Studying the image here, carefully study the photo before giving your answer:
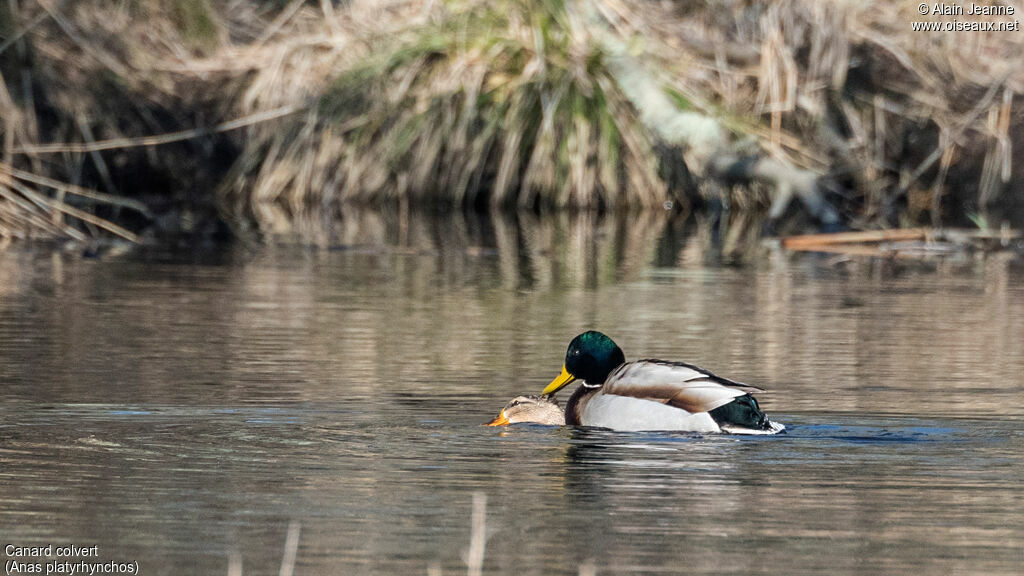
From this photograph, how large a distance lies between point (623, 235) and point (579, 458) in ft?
36.5

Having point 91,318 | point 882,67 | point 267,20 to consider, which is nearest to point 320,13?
point 267,20

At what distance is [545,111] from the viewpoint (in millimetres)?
20375

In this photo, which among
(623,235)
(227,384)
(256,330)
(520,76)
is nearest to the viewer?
(227,384)

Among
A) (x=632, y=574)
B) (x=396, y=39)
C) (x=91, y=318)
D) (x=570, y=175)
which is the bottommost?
(x=632, y=574)

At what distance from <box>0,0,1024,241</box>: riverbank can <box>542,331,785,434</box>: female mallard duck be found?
39.0 ft

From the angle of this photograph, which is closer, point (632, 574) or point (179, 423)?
point (632, 574)

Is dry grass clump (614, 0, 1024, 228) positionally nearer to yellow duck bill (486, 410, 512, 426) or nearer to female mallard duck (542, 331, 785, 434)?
female mallard duck (542, 331, 785, 434)

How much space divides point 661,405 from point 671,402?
4 centimetres

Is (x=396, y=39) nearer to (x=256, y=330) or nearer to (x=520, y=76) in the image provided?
(x=520, y=76)

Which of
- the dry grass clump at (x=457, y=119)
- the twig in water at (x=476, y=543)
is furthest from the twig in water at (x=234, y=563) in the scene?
the dry grass clump at (x=457, y=119)

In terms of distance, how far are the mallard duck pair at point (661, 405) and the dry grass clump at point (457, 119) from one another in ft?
41.7

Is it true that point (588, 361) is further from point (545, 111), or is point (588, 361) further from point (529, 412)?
point (545, 111)

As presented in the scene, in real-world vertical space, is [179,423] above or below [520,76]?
below

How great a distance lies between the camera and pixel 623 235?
17.9 metres
